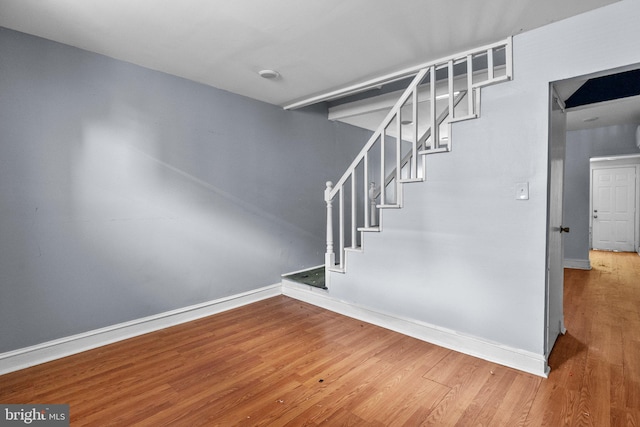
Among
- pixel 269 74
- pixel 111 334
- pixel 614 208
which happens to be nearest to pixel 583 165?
pixel 614 208

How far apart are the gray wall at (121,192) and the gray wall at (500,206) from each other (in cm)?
190

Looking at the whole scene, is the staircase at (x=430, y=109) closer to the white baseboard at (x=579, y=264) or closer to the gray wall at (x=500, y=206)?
the gray wall at (x=500, y=206)

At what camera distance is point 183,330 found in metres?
3.00

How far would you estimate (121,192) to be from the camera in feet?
9.07

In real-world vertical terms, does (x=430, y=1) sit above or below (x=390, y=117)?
above

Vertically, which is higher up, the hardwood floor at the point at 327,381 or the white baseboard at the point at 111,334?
the white baseboard at the point at 111,334

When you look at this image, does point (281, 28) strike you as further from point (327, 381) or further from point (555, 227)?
point (555, 227)

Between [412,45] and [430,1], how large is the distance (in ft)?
1.77

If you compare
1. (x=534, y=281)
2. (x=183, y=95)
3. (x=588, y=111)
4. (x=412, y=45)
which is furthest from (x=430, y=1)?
(x=588, y=111)

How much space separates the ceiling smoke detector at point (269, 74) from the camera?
294cm

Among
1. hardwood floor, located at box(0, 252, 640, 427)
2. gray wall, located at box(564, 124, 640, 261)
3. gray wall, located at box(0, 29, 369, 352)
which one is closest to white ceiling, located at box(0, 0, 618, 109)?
gray wall, located at box(0, 29, 369, 352)

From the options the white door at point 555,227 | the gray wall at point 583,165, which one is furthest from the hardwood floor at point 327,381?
the gray wall at point 583,165

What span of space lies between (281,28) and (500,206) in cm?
205

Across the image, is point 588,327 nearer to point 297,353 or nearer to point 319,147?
point 297,353
